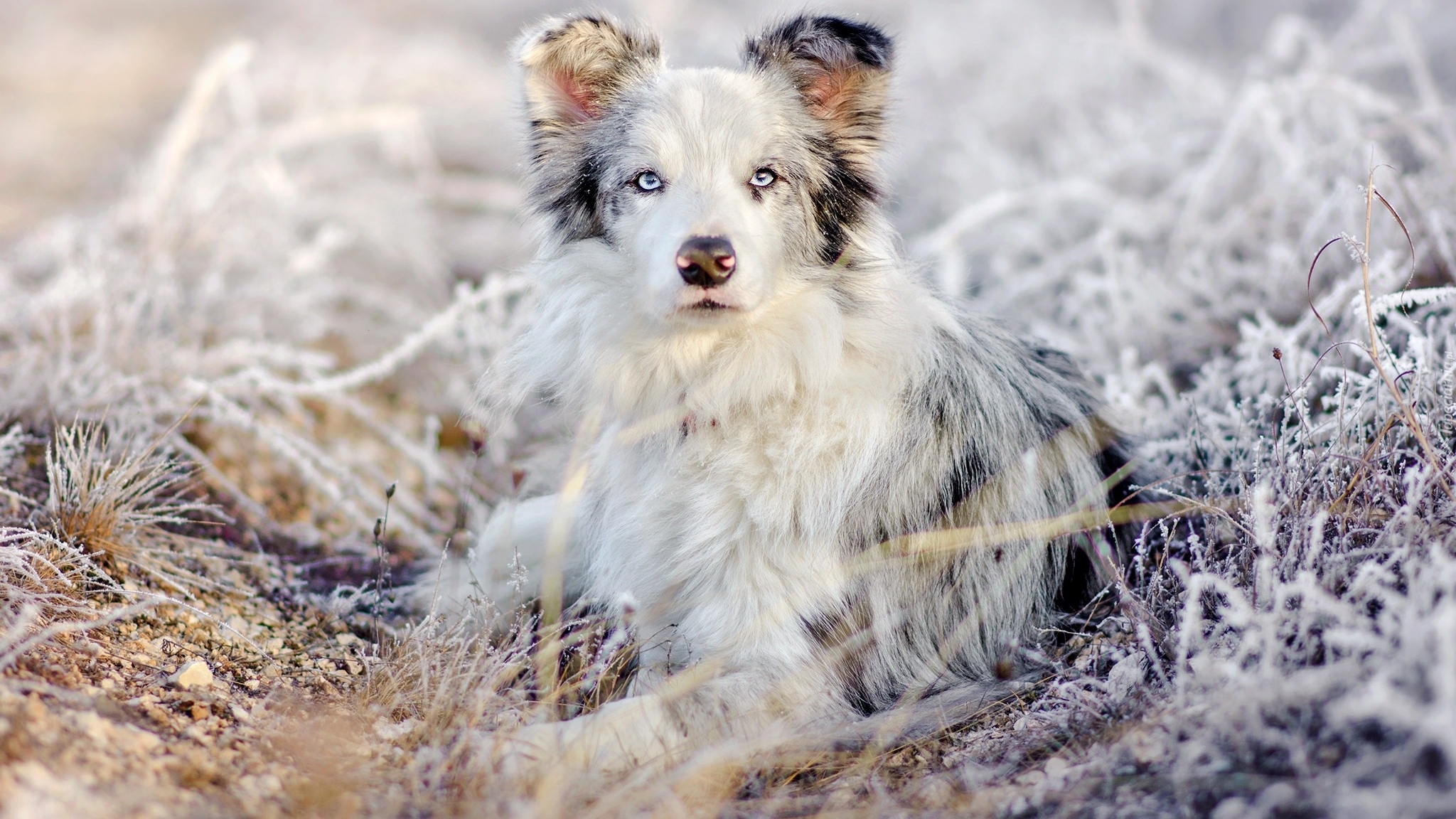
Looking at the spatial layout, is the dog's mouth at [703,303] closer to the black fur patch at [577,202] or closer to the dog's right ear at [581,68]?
the black fur patch at [577,202]

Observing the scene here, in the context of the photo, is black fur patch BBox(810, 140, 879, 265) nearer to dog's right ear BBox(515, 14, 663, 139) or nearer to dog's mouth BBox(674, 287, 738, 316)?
dog's mouth BBox(674, 287, 738, 316)

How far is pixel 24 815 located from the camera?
185 cm

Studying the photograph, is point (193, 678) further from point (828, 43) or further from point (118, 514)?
point (828, 43)

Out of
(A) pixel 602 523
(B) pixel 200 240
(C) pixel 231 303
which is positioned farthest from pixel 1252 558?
(B) pixel 200 240

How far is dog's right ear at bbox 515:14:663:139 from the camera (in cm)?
319

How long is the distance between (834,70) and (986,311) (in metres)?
1.05

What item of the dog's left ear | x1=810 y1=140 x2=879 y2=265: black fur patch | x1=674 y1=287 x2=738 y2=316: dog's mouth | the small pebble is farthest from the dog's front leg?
the dog's left ear

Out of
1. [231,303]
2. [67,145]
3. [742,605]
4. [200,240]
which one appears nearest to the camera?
[742,605]

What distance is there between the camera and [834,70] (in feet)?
10.4

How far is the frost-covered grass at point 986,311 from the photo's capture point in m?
2.25

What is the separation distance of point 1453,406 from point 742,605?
2.18m

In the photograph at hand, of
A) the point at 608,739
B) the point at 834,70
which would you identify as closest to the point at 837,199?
the point at 834,70

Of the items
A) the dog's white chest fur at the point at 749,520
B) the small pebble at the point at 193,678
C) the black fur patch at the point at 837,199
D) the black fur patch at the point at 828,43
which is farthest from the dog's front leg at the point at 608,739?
the black fur patch at the point at 828,43

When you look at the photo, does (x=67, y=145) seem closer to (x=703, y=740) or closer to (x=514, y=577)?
(x=514, y=577)
